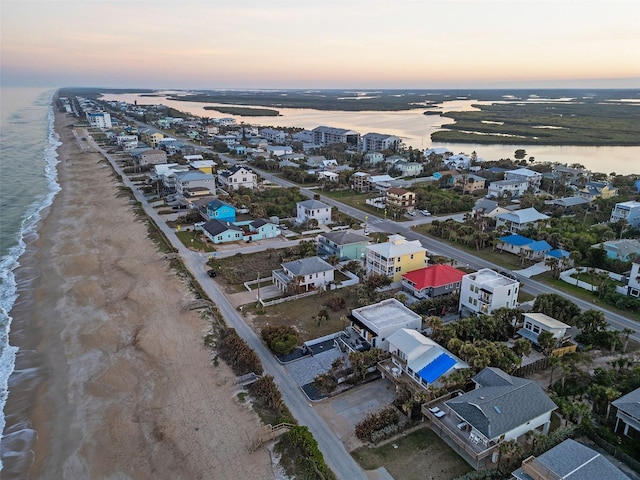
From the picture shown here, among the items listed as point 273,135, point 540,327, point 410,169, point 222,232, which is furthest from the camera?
point 273,135

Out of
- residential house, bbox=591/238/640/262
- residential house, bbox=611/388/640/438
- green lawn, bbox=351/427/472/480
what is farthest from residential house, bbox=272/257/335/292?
residential house, bbox=591/238/640/262

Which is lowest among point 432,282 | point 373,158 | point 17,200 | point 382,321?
point 17,200

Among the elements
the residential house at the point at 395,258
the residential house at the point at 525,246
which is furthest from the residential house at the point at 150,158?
the residential house at the point at 525,246

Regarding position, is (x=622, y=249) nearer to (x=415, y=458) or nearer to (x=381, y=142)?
(x=415, y=458)

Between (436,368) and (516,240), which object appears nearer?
(436,368)

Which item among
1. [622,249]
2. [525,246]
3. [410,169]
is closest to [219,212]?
[525,246]

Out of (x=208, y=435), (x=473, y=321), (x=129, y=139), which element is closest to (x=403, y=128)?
(x=129, y=139)
